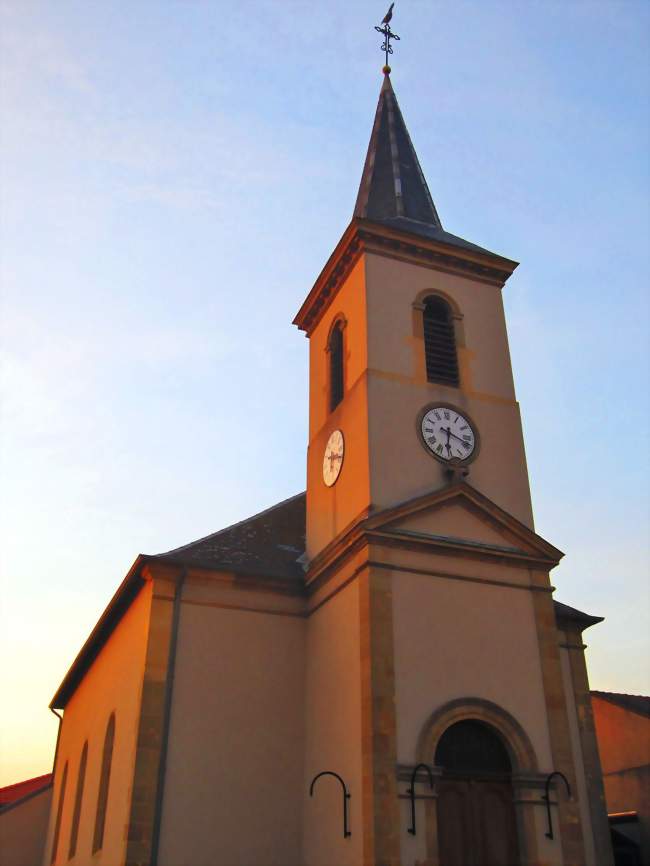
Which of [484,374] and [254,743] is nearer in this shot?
[254,743]

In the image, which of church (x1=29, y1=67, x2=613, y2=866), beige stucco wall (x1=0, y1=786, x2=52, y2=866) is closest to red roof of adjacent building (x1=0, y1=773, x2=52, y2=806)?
beige stucco wall (x1=0, y1=786, x2=52, y2=866)

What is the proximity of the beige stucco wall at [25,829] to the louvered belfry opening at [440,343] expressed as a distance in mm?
18688

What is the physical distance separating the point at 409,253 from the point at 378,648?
346 inches

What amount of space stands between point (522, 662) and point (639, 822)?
8.72 m

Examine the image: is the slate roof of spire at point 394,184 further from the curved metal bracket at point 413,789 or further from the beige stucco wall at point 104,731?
the curved metal bracket at point 413,789

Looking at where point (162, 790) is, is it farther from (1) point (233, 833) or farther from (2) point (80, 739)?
(2) point (80, 739)

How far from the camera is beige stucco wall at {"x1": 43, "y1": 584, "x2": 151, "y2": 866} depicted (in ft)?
49.7

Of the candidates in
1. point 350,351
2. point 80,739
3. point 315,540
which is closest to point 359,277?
point 350,351

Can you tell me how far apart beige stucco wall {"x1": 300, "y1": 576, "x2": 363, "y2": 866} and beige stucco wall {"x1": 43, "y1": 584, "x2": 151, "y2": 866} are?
3.06m

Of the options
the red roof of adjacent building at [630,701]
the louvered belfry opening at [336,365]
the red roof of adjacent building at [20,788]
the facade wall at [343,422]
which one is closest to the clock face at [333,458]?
the facade wall at [343,422]

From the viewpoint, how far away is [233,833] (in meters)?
14.6

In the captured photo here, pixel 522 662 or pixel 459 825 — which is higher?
pixel 522 662

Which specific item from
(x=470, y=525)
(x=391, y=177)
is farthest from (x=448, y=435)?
(x=391, y=177)

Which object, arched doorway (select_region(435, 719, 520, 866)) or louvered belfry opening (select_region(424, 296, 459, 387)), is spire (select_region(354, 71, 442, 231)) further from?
arched doorway (select_region(435, 719, 520, 866))
